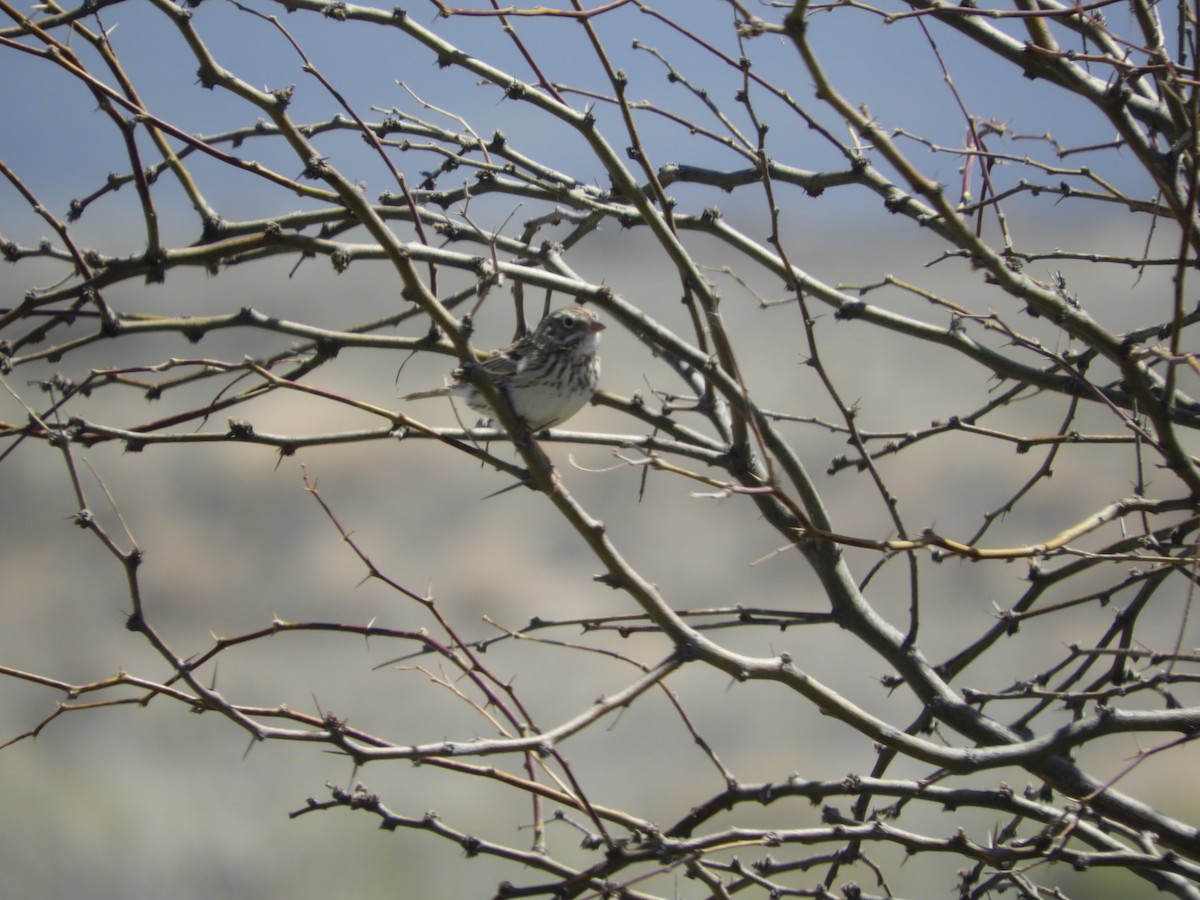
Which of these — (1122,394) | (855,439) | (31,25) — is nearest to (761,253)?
(855,439)

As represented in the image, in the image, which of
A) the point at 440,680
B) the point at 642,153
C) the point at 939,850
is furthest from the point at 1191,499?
the point at 440,680

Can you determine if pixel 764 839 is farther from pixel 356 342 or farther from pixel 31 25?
pixel 31 25

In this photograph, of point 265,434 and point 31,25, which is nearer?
point 31,25

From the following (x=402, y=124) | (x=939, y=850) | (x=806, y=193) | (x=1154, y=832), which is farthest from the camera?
(x=402, y=124)

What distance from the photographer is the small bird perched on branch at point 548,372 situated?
4691mm

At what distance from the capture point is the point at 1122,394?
3.36m

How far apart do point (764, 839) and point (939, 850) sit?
1.49 ft

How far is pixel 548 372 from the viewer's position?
4820 mm

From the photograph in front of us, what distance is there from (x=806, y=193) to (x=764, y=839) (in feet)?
7.19

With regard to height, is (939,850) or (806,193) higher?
(806,193)

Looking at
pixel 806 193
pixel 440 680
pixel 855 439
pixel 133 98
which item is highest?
pixel 806 193

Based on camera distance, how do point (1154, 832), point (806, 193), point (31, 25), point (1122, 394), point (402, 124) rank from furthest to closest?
point (402, 124) < point (806, 193) < point (1122, 394) < point (1154, 832) < point (31, 25)

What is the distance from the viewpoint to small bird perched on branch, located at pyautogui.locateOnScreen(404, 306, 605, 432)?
469 cm

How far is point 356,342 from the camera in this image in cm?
295
